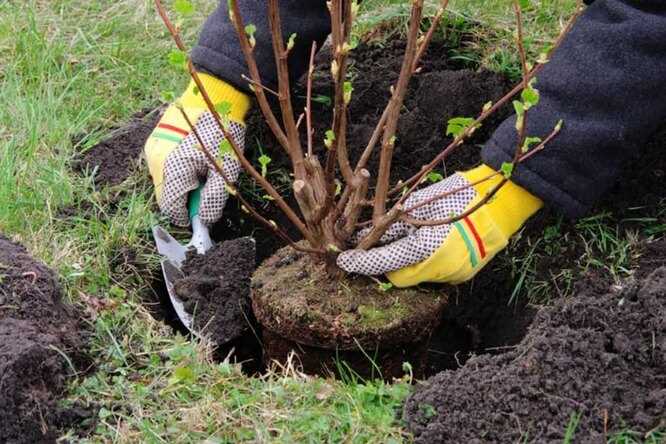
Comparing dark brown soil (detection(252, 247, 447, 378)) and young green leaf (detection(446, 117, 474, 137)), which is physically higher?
young green leaf (detection(446, 117, 474, 137))

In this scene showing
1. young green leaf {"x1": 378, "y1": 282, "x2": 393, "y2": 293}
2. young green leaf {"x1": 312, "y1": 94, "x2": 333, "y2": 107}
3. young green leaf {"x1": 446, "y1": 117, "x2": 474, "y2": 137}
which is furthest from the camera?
young green leaf {"x1": 312, "y1": 94, "x2": 333, "y2": 107}

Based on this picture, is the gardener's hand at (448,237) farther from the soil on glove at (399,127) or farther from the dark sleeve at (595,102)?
the soil on glove at (399,127)

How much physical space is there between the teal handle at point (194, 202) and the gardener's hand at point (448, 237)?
563 mm

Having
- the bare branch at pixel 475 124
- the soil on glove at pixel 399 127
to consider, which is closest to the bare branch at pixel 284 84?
the bare branch at pixel 475 124

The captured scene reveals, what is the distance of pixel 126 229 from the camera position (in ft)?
9.15

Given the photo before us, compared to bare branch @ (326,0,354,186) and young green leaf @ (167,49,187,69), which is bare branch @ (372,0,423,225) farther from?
young green leaf @ (167,49,187,69)

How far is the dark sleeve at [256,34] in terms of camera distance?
9.18 ft

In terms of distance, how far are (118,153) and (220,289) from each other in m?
0.72

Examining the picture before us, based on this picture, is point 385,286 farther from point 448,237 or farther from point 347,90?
point 347,90

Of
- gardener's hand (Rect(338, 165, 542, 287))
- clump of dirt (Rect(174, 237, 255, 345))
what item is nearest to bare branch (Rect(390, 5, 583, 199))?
gardener's hand (Rect(338, 165, 542, 287))

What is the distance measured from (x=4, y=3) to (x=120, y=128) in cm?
106

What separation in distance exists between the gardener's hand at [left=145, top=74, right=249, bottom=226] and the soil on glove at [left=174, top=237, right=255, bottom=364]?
0.13 m

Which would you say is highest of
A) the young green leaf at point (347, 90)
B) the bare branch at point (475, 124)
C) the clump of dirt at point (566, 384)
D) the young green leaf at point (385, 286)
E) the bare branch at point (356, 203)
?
the young green leaf at point (347, 90)

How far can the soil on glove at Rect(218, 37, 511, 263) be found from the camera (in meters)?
3.03
